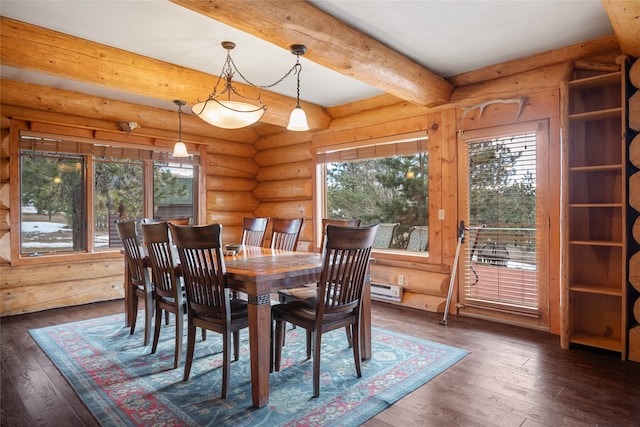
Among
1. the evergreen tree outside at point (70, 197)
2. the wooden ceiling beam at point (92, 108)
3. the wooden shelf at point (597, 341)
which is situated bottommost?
the wooden shelf at point (597, 341)

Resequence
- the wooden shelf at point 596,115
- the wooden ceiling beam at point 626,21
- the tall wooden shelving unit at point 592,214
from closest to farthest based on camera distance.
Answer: the wooden ceiling beam at point 626,21, the wooden shelf at point 596,115, the tall wooden shelving unit at point 592,214

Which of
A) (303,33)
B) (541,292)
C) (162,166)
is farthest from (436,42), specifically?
(162,166)

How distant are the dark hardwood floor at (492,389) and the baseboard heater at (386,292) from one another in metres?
1.07

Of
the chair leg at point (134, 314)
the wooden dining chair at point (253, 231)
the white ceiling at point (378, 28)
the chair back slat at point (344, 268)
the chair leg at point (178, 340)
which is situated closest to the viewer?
the chair back slat at point (344, 268)

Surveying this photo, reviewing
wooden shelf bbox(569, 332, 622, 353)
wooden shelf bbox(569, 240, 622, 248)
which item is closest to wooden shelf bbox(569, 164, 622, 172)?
wooden shelf bbox(569, 240, 622, 248)

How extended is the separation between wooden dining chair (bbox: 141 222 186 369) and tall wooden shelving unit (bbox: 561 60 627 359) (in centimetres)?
309

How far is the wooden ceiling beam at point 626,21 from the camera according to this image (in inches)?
86.9

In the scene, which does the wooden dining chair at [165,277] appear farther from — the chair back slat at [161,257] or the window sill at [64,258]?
the window sill at [64,258]

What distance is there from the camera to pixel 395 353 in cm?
302

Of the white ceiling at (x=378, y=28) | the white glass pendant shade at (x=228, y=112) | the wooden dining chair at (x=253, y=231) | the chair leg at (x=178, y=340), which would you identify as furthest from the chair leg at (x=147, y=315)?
the white ceiling at (x=378, y=28)

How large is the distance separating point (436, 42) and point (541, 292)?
2511 millimetres

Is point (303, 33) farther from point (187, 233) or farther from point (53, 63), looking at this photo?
point (53, 63)

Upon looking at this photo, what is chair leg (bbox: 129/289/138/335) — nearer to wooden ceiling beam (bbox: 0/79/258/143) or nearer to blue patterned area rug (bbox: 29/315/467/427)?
blue patterned area rug (bbox: 29/315/467/427)

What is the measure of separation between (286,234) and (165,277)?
59.4 inches
